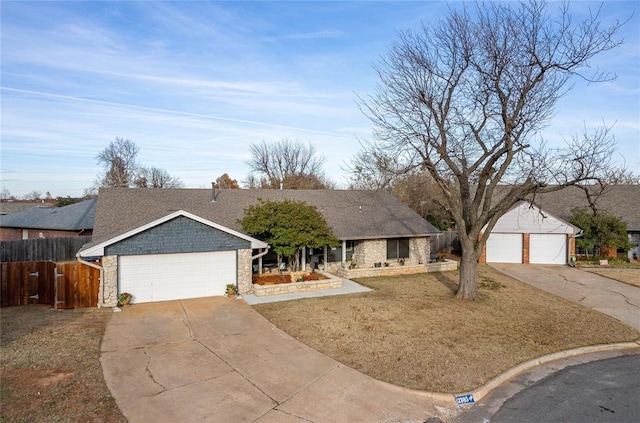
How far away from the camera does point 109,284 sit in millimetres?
13812

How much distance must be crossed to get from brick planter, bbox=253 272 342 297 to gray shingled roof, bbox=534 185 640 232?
17.9 metres

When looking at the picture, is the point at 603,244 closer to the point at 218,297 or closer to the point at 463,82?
the point at 463,82

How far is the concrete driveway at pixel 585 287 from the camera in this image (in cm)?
1508

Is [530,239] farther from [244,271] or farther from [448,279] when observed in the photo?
[244,271]

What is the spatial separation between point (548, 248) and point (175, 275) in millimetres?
22176

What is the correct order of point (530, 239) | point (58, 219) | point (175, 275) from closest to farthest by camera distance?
point (175, 275) → point (58, 219) → point (530, 239)

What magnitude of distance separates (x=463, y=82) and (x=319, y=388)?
480 inches

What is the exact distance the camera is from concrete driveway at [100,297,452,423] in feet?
23.0

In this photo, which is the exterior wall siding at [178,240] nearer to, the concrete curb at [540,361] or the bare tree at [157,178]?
the concrete curb at [540,361]

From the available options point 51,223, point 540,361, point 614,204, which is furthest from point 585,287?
point 51,223

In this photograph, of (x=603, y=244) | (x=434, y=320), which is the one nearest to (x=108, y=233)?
(x=434, y=320)

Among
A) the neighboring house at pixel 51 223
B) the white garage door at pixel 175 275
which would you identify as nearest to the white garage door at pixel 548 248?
the white garage door at pixel 175 275

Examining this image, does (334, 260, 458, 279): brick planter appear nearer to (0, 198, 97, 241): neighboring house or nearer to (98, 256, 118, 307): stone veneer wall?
(98, 256, 118, 307): stone veneer wall

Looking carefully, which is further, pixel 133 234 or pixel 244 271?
pixel 244 271
